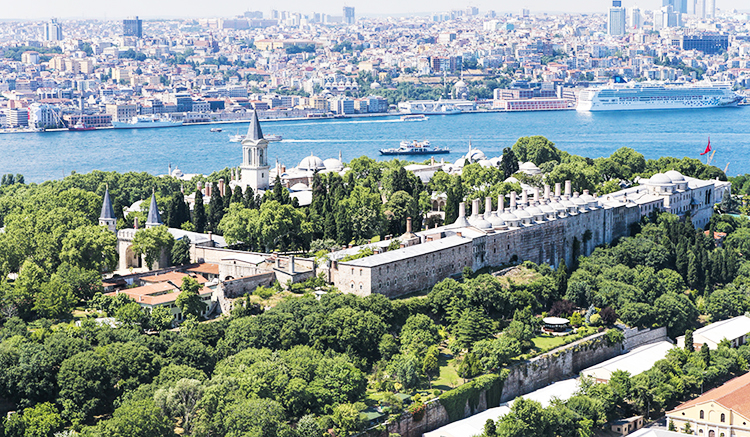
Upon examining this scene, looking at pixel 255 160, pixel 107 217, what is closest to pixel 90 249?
pixel 107 217

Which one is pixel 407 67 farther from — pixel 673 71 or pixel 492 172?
pixel 492 172

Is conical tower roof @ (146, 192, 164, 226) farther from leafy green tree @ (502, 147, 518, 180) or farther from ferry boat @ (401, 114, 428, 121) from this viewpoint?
ferry boat @ (401, 114, 428, 121)

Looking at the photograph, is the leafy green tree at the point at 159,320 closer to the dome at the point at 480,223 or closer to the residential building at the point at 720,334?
the dome at the point at 480,223

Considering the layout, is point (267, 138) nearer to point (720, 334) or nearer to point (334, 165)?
point (334, 165)

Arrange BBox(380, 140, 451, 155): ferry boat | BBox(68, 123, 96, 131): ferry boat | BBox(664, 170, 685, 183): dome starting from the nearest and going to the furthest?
BBox(664, 170, 685, 183): dome < BBox(380, 140, 451, 155): ferry boat < BBox(68, 123, 96, 131): ferry boat

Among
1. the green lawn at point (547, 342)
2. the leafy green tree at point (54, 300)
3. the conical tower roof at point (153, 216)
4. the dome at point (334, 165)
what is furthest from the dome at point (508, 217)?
the dome at point (334, 165)

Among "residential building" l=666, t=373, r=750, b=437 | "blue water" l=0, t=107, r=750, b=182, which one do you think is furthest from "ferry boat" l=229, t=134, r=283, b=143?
"residential building" l=666, t=373, r=750, b=437
